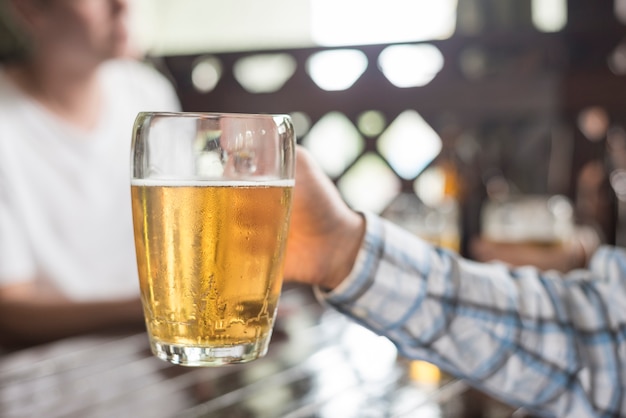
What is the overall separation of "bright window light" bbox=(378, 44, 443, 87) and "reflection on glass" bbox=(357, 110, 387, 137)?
154 millimetres

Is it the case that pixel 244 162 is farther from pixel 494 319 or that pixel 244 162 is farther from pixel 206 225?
pixel 494 319

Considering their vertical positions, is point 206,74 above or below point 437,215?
above

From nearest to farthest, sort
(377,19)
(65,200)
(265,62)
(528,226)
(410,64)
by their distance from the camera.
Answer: (528,226), (65,200), (410,64), (265,62), (377,19)

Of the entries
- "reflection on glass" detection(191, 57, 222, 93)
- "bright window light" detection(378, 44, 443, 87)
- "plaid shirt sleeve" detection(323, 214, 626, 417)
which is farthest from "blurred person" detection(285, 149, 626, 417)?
"reflection on glass" detection(191, 57, 222, 93)

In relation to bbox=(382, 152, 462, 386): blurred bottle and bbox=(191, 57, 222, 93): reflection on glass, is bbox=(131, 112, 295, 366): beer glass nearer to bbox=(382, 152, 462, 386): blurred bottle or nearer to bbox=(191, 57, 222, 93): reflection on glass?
bbox=(382, 152, 462, 386): blurred bottle

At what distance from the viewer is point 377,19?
12.8 feet

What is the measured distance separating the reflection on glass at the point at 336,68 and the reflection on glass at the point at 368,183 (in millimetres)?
330

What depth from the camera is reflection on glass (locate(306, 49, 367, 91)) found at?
308cm

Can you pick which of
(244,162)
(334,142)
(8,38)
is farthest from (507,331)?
(334,142)

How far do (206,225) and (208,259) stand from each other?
0.03 meters

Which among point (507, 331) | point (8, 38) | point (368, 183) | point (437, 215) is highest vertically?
point (8, 38)

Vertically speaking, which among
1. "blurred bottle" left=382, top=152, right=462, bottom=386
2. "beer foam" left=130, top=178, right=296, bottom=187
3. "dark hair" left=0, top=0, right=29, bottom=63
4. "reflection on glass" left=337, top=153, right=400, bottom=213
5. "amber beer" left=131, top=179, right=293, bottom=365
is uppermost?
"dark hair" left=0, top=0, right=29, bottom=63

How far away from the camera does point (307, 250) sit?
2.73 feet

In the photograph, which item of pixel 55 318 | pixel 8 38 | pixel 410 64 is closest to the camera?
pixel 55 318
